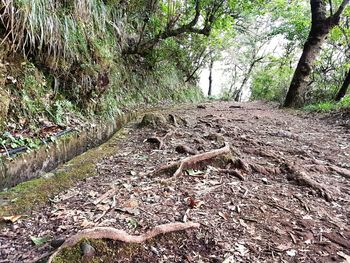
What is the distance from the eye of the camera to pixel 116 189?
9.24 feet

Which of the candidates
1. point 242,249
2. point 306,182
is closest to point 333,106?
point 306,182

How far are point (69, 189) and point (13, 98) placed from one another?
1520 millimetres

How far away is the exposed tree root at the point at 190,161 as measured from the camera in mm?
3155

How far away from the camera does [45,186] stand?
288 cm

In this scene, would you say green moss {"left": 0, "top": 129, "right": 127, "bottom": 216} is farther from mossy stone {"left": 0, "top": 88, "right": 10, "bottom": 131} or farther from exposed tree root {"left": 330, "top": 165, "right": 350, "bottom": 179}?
exposed tree root {"left": 330, "top": 165, "right": 350, "bottom": 179}

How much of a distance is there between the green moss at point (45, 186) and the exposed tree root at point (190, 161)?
87cm

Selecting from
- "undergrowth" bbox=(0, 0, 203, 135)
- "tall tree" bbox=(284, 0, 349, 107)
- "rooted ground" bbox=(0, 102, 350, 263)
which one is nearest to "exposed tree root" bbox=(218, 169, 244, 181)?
"rooted ground" bbox=(0, 102, 350, 263)

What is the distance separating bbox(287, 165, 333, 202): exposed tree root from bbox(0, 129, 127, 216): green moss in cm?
225

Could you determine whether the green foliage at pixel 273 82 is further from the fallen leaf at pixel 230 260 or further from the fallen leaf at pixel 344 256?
the fallen leaf at pixel 230 260

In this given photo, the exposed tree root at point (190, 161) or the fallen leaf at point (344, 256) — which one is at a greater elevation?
the exposed tree root at point (190, 161)

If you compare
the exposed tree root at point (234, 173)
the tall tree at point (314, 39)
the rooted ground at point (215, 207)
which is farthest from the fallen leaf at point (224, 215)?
the tall tree at point (314, 39)

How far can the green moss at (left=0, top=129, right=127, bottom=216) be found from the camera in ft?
8.31

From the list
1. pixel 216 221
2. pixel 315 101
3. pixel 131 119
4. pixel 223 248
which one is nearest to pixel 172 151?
pixel 216 221

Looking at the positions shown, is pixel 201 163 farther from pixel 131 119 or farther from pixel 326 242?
pixel 131 119
